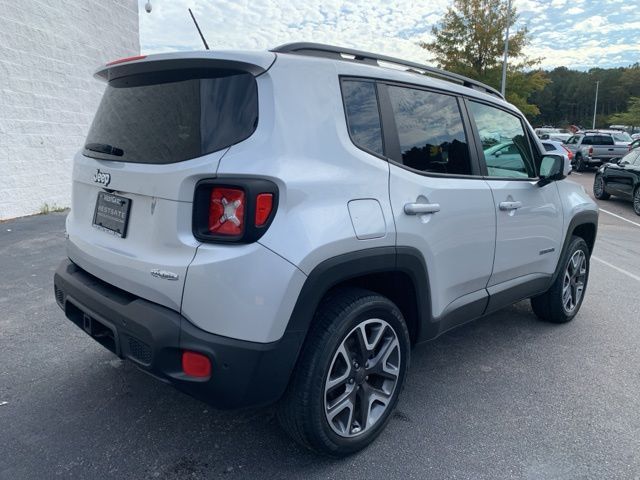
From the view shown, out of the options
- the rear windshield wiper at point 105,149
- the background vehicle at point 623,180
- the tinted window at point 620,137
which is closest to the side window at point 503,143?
the rear windshield wiper at point 105,149

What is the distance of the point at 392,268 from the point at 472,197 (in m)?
0.86

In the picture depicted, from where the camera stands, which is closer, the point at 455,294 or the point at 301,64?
the point at 301,64

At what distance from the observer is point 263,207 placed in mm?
A: 2010

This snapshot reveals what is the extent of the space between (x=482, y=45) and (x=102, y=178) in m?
26.6

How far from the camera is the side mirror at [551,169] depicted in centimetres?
367

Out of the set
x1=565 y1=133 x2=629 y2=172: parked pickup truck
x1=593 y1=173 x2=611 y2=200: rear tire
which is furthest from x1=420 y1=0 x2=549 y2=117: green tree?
x1=593 y1=173 x2=611 y2=200: rear tire

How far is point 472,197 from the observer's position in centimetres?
302

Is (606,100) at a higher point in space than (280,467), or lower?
higher

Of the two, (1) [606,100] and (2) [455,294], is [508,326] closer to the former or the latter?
(2) [455,294]

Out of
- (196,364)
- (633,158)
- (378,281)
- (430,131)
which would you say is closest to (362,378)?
(378,281)

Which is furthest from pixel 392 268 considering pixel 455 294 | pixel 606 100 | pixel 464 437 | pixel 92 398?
pixel 606 100

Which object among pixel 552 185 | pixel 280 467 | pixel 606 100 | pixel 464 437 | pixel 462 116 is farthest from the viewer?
pixel 606 100

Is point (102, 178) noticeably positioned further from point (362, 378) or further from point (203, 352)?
point (362, 378)

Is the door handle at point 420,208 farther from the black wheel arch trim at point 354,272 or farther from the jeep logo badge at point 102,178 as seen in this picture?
the jeep logo badge at point 102,178
